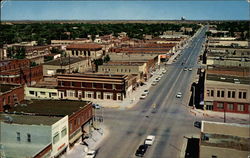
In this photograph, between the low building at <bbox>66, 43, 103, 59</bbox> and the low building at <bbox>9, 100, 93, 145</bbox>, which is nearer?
the low building at <bbox>9, 100, 93, 145</bbox>

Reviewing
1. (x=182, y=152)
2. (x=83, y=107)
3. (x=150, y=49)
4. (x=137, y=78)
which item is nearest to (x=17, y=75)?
(x=137, y=78)

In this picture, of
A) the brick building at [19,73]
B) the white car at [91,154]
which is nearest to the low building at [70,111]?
the white car at [91,154]

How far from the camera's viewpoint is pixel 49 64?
7438 centimetres

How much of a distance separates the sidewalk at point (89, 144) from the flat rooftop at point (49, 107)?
12.3 feet

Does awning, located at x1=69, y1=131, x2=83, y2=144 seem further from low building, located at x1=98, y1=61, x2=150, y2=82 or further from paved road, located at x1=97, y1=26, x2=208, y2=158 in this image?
low building, located at x1=98, y1=61, x2=150, y2=82

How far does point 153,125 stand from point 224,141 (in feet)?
46.2

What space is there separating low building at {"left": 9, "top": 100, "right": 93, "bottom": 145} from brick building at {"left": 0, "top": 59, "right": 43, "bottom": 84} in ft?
76.7

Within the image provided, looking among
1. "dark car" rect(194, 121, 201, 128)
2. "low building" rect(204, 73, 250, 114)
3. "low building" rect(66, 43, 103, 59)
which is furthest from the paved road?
"low building" rect(66, 43, 103, 59)

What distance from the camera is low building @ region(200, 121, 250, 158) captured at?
2733 cm

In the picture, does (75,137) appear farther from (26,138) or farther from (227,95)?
(227,95)

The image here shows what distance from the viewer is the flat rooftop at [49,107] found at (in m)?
36.1

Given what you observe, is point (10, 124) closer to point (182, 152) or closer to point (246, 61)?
point (182, 152)

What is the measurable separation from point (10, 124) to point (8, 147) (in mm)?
2079

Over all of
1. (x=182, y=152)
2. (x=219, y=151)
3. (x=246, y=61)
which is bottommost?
Answer: (x=182, y=152)
